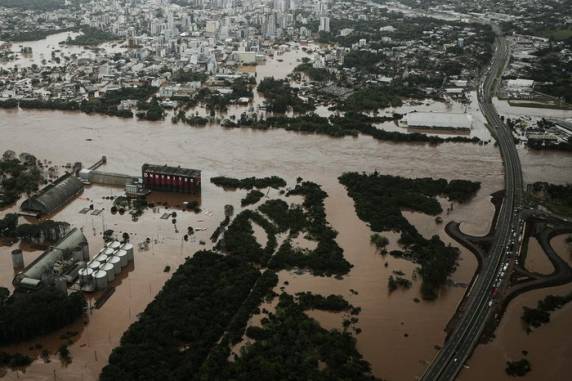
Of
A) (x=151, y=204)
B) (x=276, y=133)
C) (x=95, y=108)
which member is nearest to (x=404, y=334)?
(x=151, y=204)

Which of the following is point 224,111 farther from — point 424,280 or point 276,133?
point 424,280

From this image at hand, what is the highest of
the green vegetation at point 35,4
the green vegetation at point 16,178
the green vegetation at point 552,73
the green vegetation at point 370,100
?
the green vegetation at point 552,73

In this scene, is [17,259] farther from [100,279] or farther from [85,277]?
[100,279]

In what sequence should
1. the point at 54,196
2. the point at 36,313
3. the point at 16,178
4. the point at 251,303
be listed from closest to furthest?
1. the point at 36,313
2. the point at 251,303
3. the point at 54,196
4. the point at 16,178

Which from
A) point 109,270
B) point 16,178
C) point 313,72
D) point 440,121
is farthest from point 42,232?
point 313,72

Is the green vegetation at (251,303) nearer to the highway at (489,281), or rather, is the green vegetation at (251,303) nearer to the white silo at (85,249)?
the highway at (489,281)

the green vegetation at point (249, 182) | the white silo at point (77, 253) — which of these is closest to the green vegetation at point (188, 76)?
the green vegetation at point (249, 182)

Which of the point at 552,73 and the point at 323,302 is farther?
the point at 552,73
